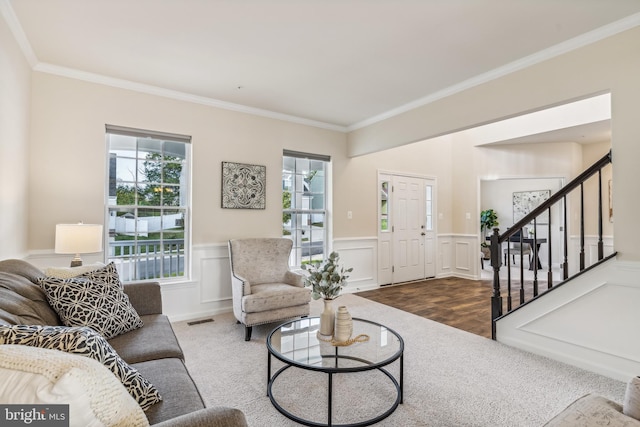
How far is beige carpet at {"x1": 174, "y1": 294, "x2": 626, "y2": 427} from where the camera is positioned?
1.95 m

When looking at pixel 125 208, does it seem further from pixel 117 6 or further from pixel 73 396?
pixel 73 396

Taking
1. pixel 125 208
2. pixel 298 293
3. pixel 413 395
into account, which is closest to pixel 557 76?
pixel 413 395

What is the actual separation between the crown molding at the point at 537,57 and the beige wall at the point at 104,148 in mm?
1801

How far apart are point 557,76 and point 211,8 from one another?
282cm

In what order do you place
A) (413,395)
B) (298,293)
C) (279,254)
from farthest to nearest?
(279,254) < (298,293) < (413,395)

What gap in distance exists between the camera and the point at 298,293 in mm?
3363

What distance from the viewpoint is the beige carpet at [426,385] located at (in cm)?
195

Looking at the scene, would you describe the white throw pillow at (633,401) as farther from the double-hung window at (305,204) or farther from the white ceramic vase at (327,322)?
the double-hung window at (305,204)

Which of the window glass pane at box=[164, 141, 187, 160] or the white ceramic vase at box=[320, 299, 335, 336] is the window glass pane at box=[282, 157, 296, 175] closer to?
the window glass pane at box=[164, 141, 187, 160]

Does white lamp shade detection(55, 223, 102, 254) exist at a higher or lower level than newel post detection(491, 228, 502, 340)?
higher

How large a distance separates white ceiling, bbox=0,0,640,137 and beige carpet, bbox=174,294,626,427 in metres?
2.60

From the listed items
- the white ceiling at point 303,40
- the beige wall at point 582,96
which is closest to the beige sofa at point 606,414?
the beige wall at point 582,96

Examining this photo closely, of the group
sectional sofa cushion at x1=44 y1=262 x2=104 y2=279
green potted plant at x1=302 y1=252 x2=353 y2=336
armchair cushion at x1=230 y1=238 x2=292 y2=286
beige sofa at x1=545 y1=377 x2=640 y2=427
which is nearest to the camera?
beige sofa at x1=545 y1=377 x2=640 y2=427

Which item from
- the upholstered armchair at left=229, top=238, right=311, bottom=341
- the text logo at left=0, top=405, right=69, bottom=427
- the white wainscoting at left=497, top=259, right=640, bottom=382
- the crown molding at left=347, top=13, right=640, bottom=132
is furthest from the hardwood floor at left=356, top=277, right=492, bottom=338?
the text logo at left=0, top=405, right=69, bottom=427
